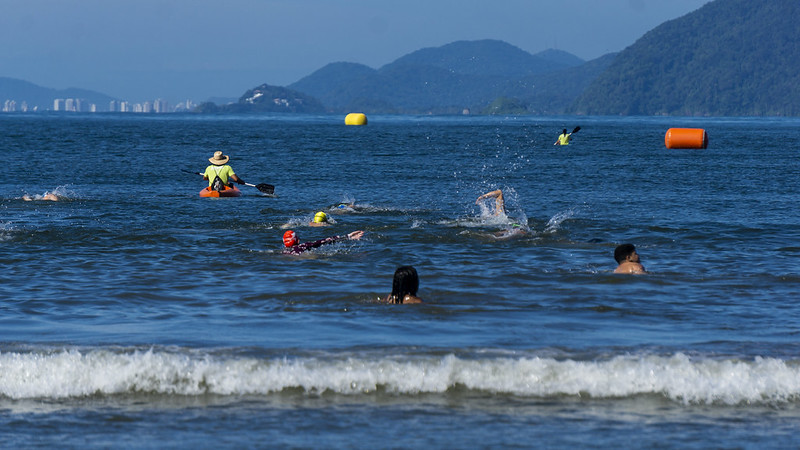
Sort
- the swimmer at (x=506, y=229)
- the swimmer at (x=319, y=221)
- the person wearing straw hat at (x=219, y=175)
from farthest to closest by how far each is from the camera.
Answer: the person wearing straw hat at (x=219, y=175), the swimmer at (x=319, y=221), the swimmer at (x=506, y=229)

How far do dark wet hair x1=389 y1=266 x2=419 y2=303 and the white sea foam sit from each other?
305 centimetres

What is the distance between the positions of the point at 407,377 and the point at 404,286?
3415 millimetres

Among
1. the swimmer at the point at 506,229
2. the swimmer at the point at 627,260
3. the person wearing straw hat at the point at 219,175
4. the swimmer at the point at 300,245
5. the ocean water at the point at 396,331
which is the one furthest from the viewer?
the person wearing straw hat at the point at 219,175

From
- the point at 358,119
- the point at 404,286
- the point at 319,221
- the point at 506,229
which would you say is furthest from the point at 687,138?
the point at 358,119

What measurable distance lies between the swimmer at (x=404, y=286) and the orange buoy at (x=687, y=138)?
22843 millimetres

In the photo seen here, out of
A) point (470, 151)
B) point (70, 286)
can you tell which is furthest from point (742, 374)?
point (470, 151)

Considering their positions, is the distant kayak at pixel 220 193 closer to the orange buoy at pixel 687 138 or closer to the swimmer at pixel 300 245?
the swimmer at pixel 300 245

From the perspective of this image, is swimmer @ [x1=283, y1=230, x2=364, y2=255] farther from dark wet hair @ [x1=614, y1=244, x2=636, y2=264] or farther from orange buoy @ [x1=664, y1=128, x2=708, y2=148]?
orange buoy @ [x1=664, y1=128, x2=708, y2=148]

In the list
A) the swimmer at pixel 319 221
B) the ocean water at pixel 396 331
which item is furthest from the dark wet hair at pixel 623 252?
the swimmer at pixel 319 221

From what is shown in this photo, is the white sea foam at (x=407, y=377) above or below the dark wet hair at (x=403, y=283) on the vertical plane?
below

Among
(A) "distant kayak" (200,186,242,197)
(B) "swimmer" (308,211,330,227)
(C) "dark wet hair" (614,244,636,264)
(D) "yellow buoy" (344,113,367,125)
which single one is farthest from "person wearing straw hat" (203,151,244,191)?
(D) "yellow buoy" (344,113,367,125)

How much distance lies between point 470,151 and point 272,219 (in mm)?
44124

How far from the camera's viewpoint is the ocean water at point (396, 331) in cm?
905

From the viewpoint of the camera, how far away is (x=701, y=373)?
1018 cm
